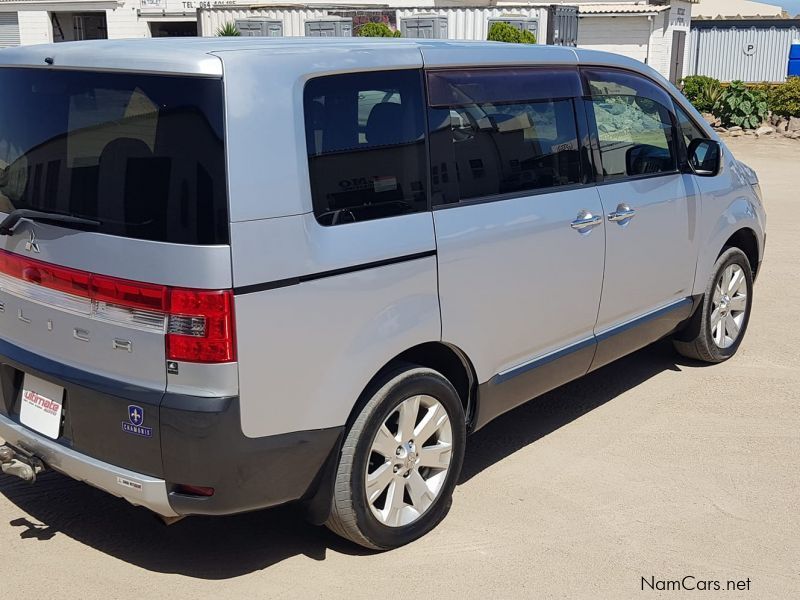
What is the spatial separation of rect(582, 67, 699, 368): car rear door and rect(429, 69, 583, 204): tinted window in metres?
0.27

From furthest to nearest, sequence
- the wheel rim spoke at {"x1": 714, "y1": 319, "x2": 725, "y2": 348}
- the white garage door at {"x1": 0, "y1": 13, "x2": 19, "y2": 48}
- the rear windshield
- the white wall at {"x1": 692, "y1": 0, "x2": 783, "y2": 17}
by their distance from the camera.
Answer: the white wall at {"x1": 692, "y1": 0, "x2": 783, "y2": 17}
the white garage door at {"x1": 0, "y1": 13, "x2": 19, "y2": 48}
the wheel rim spoke at {"x1": 714, "y1": 319, "x2": 725, "y2": 348}
the rear windshield

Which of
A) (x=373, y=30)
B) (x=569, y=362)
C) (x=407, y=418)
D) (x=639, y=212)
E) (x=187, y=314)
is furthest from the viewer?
(x=373, y=30)

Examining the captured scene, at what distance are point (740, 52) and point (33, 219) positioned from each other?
33267mm

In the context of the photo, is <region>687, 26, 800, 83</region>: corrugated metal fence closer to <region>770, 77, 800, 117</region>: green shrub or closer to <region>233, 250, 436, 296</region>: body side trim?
<region>770, 77, 800, 117</region>: green shrub

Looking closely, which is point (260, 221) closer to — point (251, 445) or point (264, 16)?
point (251, 445)

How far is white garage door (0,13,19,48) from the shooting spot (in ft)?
119

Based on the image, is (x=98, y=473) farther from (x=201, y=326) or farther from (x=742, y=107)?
(x=742, y=107)

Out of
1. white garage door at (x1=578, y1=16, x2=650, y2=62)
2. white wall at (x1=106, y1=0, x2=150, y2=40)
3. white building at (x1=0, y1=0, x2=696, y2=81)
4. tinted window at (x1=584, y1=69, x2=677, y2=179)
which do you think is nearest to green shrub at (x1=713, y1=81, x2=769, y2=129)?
white building at (x1=0, y1=0, x2=696, y2=81)

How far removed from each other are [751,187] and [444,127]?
3.05m

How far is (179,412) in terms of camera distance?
125 inches

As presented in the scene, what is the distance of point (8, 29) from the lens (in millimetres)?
36562

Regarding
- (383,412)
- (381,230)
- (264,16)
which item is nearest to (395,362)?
(383,412)

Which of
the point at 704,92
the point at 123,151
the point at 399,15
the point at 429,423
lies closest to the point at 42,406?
the point at 123,151

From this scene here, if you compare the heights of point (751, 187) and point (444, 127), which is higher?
point (444, 127)
